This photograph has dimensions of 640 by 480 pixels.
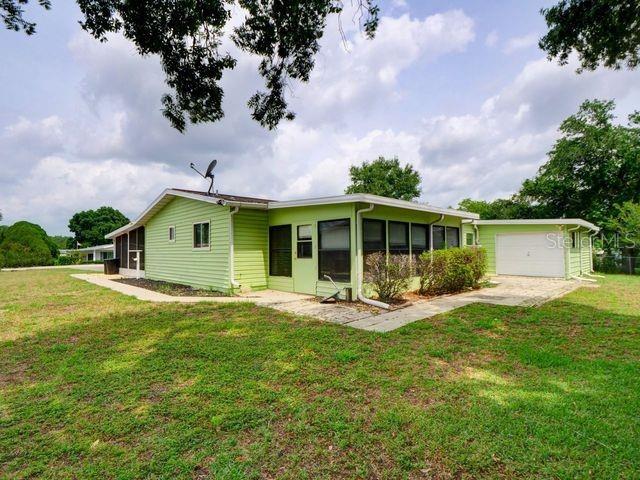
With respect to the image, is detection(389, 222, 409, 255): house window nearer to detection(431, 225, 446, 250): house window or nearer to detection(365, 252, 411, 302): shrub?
detection(365, 252, 411, 302): shrub

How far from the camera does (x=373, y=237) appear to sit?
8492 mm

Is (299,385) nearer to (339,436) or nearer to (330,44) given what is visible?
(339,436)

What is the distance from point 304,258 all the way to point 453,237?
6.19m

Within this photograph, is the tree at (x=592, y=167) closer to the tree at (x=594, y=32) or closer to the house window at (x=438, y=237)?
the house window at (x=438, y=237)

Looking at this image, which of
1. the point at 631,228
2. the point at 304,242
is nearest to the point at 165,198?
the point at 304,242

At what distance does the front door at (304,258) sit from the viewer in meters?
8.84

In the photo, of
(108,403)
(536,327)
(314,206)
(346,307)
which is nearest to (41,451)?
(108,403)

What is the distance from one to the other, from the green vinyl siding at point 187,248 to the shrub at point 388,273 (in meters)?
4.24

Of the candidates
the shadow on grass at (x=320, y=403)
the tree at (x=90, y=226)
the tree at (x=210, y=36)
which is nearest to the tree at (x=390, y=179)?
the tree at (x=210, y=36)

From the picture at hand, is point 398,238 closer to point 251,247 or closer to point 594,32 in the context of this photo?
point 251,247

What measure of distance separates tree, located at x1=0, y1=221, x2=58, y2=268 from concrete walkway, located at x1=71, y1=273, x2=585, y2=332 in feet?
87.2

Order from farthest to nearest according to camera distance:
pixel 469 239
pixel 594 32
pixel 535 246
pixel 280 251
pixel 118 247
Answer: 1. pixel 118 247
2. pixel 469 239
3. pixel 535 246
4. pixel 280 251
5. pixel 594 32

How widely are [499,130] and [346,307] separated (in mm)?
11387

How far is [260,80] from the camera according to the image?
516cm
